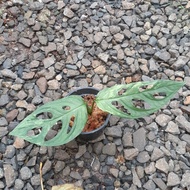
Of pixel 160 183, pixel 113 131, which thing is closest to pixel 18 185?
pixel 113 131

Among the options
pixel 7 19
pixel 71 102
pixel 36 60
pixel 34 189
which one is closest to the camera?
pixel 71 102

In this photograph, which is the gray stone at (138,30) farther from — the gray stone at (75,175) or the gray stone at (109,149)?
the gray stone at (75,175)

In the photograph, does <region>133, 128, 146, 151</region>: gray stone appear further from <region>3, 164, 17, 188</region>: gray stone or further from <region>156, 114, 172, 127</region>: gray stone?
<region>3, 164, 17, 188</region>: gray stone

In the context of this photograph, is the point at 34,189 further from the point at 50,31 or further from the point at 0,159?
the point at 50,31

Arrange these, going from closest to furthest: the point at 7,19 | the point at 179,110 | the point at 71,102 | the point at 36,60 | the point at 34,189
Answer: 1. the point at 71,102
2. the point at 34,189
3. the point at 179,110
4. the point at 36,60
5. the point at 7,19

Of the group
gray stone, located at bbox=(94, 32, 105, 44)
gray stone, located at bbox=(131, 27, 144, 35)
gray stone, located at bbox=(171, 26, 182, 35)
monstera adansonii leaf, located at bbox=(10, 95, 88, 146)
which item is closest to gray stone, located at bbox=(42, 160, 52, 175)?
monstera adansonii leaf, located at bbox=(10, 95, 88, 146)

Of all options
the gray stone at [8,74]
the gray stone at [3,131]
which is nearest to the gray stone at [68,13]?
the gray stone at [8,74]

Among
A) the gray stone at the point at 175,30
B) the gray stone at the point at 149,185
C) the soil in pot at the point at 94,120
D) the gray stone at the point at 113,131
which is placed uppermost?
the gray stone at the point at 175,30

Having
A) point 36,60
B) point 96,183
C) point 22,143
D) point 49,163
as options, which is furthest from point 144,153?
point 36,60
